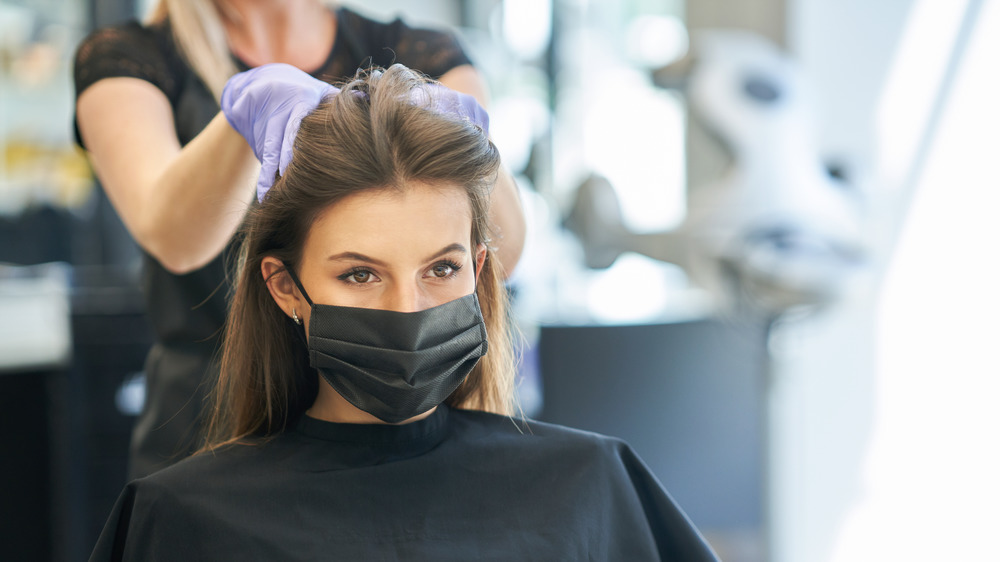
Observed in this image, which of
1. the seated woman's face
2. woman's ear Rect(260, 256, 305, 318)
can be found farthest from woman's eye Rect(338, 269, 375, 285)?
woman's ear Rect(260, 256, 305, 318)

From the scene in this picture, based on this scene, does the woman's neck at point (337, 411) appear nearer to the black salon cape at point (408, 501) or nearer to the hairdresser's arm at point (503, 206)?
the black salon cape at point (408, 501)

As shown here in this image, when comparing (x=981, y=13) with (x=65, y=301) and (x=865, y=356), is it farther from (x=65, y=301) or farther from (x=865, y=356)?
(x=65, y=301)

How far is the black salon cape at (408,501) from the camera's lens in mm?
1120

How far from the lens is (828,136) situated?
291 cm

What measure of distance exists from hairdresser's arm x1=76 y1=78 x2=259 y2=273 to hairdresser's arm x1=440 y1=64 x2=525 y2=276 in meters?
0.37

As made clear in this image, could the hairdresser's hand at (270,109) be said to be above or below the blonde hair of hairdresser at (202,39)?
below

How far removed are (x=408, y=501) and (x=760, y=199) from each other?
1.71m

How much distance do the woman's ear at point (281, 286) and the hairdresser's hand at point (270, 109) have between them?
0.41 ft

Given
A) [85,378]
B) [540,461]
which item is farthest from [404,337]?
[85,378]

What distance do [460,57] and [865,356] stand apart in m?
2.14

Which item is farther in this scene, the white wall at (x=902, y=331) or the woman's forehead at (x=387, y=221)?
the white wall at (x=902, y=331)

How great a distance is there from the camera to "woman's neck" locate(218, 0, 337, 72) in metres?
1.45

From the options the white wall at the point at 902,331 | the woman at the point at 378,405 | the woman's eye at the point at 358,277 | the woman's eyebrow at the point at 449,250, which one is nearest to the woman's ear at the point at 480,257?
the woman at the point at 378,405

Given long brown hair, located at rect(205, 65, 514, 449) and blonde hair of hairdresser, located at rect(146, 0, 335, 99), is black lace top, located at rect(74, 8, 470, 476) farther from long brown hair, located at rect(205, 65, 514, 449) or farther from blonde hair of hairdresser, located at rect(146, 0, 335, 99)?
long brown hair, located at rect(205, 65, 514, 449)
